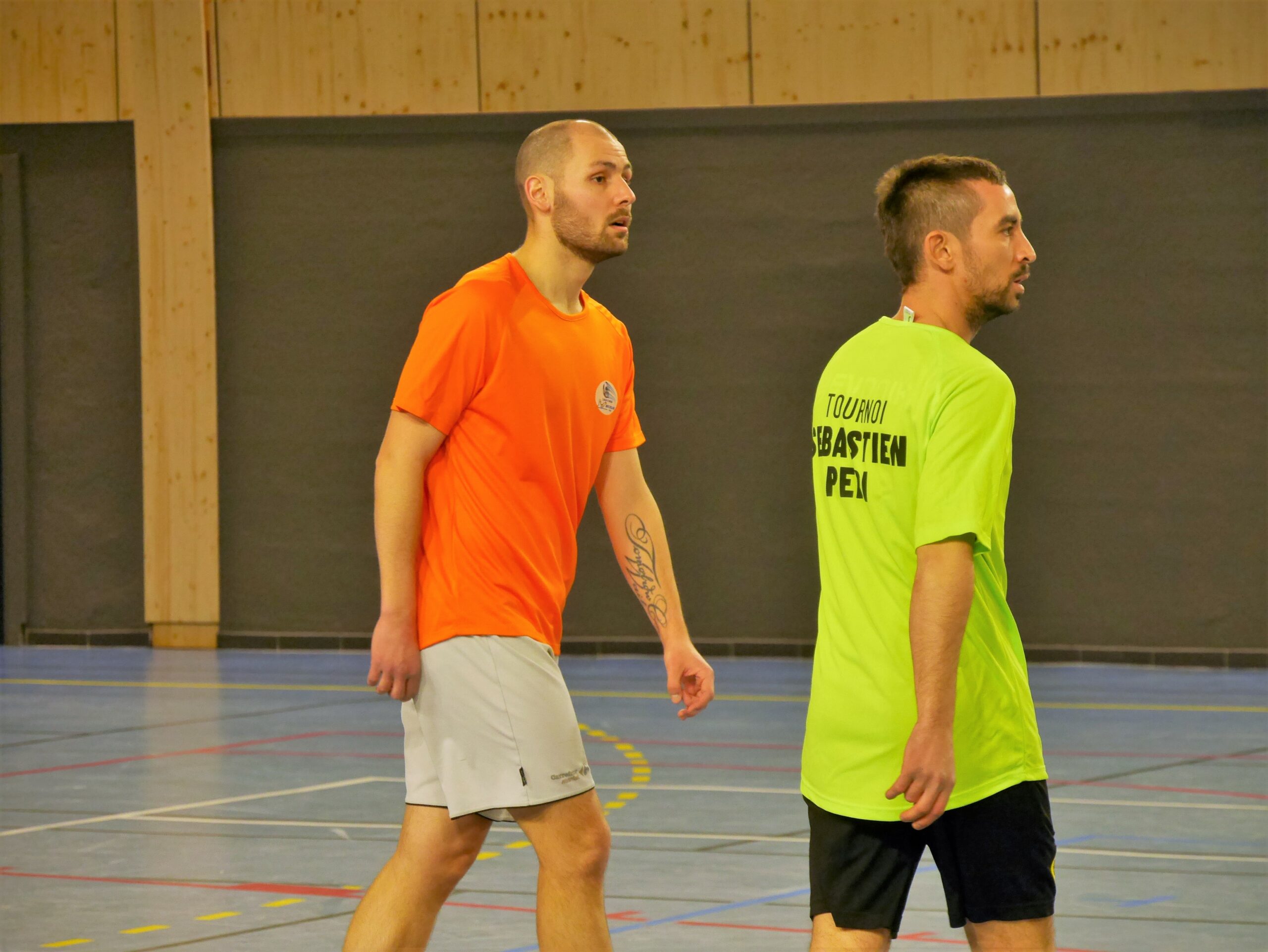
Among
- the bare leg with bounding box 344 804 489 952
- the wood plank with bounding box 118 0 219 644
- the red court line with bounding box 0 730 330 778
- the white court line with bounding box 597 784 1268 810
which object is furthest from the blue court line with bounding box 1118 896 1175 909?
the wood plank with bounding box 118 0 219 644

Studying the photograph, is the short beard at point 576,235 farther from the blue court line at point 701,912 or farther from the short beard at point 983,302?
the blue court line at point 701,912

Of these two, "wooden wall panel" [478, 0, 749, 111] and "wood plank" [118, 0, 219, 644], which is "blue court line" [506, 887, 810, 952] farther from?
"wood plank" [118, 0, 219, 644]

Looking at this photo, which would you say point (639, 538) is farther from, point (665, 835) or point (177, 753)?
point (177, 753)

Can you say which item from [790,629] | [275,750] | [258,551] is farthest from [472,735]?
[258,551]

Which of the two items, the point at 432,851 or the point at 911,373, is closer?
the point at 911,373

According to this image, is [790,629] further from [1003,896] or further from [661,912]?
[1003,896]

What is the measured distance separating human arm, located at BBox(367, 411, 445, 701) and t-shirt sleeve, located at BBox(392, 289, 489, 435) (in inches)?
1.5

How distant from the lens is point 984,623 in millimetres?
3041

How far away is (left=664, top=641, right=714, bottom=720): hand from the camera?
13.2 feet

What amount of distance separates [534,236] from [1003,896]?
1.74 m

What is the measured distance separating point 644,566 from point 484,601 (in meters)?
0.61

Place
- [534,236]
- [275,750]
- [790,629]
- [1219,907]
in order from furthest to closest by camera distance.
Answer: [790,629]
[275,750]
[1219,907]
[534,236]

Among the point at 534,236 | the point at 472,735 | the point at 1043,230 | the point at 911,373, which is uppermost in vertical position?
the point at 1043,230

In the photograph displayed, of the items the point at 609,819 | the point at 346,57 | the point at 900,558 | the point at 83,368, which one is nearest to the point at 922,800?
the point at 900,558
